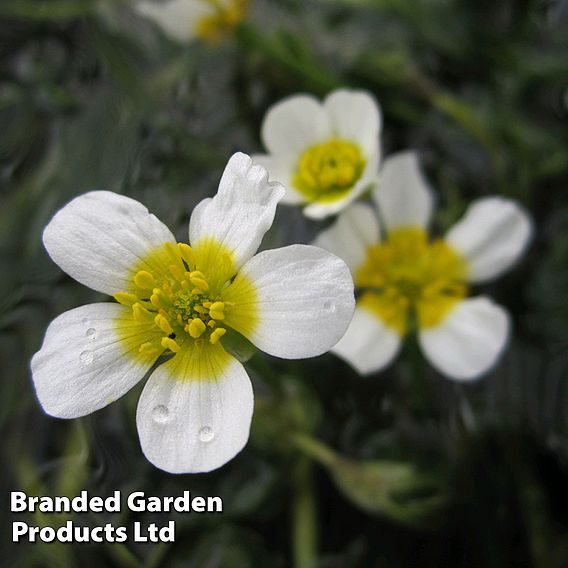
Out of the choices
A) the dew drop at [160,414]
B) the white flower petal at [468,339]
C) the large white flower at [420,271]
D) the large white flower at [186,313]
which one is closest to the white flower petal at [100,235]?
the large white flower at [186,313]

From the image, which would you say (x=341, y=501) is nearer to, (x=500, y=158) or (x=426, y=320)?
(x=426, y=320)

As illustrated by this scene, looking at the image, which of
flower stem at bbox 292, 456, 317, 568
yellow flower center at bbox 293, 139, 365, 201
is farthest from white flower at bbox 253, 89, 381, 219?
flower stem at bbox 292, 456, 317, 568

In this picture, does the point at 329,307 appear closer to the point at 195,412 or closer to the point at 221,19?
the point at 195,412

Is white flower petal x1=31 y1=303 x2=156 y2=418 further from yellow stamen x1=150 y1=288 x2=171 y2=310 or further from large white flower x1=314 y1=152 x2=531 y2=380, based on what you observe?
large white flower x1=314 y1=152 x2=531 y2=380

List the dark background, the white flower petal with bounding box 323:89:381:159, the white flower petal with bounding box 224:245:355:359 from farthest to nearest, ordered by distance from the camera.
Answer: the dark background → the white flower petal with bounding box 323:89:381:159 → the white flower petal with bounding box 224:245:355:359

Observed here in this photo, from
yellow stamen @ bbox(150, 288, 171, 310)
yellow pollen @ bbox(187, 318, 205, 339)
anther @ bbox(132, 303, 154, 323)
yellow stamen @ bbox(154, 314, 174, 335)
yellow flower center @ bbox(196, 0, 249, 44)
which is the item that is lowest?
yellow pollen @ bbox(187, 318, 205, 339)

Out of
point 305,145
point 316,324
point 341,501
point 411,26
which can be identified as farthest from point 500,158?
point 316,324

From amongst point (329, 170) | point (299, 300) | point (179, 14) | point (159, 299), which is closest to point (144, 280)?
point (159, 299)
